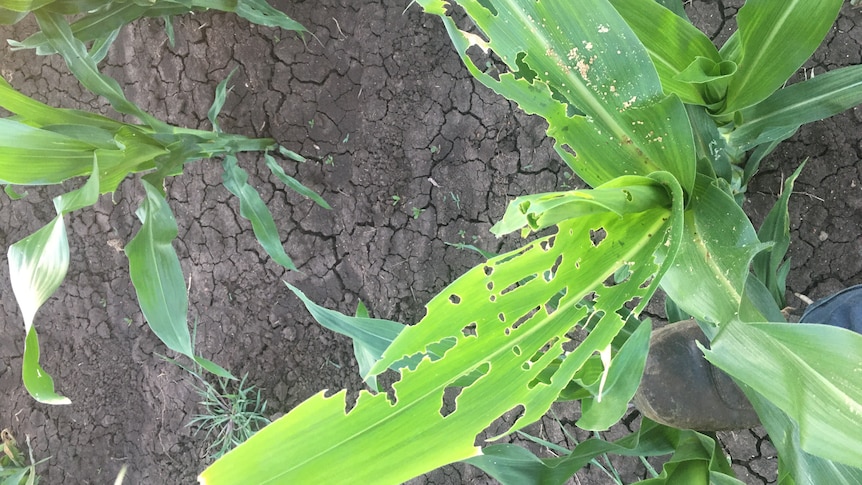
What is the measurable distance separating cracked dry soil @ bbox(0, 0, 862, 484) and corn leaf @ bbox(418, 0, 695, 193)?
2.04ft

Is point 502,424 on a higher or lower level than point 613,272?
lower

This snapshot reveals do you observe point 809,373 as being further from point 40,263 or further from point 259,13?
point 259,13

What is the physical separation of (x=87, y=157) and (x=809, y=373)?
3.73 feet

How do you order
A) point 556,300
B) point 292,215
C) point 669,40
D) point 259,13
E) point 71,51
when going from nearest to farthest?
point 669,40, point 556,300, point 71,51, point 259,13, point 292,215

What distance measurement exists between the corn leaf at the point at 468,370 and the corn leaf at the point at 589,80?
0.30 feet

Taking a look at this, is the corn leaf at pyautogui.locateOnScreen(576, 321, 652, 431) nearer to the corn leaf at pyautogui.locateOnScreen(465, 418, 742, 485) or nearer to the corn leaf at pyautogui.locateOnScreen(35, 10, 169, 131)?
the corn leaf at pyautogui.locateOnScreen(465, 418, 742, 485)

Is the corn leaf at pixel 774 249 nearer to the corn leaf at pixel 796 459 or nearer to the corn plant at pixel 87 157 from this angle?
the corn leaf at pixel 796 459

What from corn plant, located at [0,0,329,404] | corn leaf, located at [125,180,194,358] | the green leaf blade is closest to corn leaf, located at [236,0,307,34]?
corn plant, located at [0,0,329,404]

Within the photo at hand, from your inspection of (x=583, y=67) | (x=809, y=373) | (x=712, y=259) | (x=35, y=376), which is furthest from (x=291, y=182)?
(x=809, y=373)

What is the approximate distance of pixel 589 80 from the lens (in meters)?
0.66

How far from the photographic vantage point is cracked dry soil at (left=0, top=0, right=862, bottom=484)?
138 centimetres

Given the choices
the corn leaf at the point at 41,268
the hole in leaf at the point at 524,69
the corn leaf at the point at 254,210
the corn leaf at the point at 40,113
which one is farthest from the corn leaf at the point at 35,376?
the hole in leaf at the point at 524,69

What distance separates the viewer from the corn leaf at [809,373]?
20.3 inches

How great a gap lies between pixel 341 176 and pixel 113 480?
1251 millimetres
